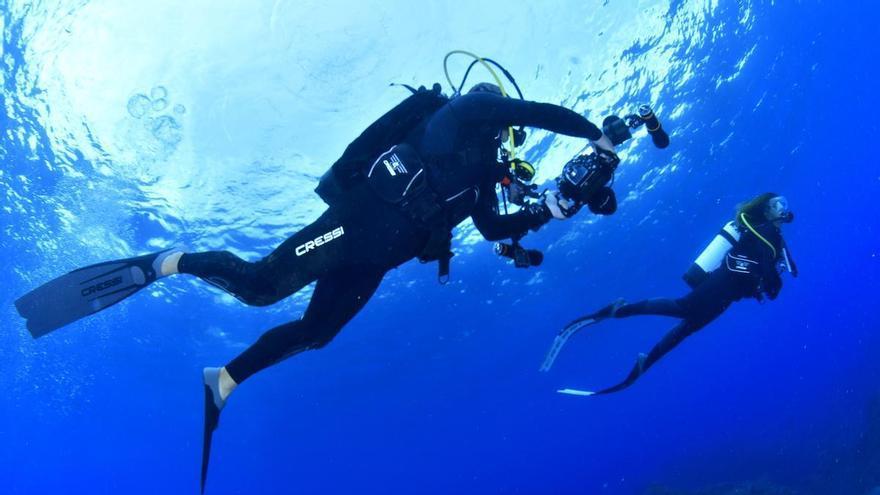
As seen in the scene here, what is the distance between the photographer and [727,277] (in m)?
8.14

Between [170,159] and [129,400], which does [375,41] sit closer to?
[170,159]

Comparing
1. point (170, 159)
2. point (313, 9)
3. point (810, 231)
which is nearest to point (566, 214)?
point (313, 9)

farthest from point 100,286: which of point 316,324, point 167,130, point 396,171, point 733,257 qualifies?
point 167,130

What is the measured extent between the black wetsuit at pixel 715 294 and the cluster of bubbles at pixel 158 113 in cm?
Answer: 986

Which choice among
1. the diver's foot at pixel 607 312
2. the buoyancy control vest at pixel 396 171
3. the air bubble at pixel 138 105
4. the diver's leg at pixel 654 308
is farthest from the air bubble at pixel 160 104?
the diver's leg at pixel 654 308

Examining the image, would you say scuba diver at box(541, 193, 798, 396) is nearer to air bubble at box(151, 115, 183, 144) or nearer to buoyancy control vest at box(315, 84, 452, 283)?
buoyancy control vest at box(315, 84, 452, 283)

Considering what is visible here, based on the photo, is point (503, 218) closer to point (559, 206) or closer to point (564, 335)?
point (559, 206)

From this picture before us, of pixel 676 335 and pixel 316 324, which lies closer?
pixel 316 324

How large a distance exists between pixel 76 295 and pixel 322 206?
10.8 metres

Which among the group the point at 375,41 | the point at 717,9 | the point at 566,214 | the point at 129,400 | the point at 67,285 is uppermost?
the point at 129,400

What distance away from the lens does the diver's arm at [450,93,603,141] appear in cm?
438

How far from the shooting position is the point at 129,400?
32.8m

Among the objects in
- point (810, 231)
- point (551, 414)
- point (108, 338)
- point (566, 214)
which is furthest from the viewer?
point (551, 414)

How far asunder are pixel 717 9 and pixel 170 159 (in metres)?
14.3
